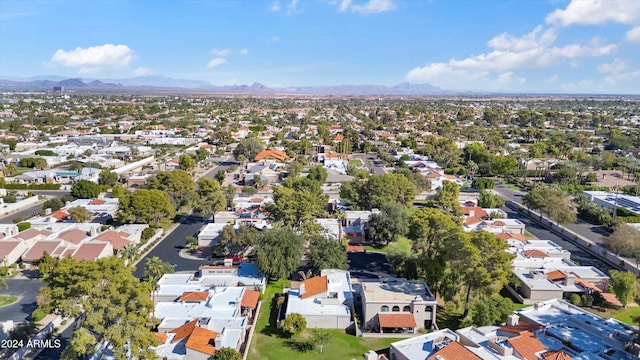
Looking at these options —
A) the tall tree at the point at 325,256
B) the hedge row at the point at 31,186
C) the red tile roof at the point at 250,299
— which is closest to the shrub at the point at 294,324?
the red tile roof at the point at 250,299

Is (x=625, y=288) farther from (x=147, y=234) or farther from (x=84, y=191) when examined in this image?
(x=84, y=191)

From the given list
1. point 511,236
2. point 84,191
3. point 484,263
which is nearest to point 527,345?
point 484,263

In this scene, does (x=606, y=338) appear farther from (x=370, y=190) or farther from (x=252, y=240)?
(x=370, y=190)

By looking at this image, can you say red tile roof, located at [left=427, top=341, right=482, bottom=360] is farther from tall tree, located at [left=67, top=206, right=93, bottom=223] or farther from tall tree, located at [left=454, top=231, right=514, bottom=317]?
tall tree, located at [left=67, top=206, right=93, bottom=223]

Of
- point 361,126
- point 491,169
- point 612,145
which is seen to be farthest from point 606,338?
point 361,126

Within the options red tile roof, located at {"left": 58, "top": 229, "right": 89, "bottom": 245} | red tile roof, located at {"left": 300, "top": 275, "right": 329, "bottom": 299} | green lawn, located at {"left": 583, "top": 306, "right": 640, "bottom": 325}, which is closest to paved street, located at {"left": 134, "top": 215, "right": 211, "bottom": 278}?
red tile roof, located at {"left": 58, "top": 229, "right": 89, "bottom": 245}
